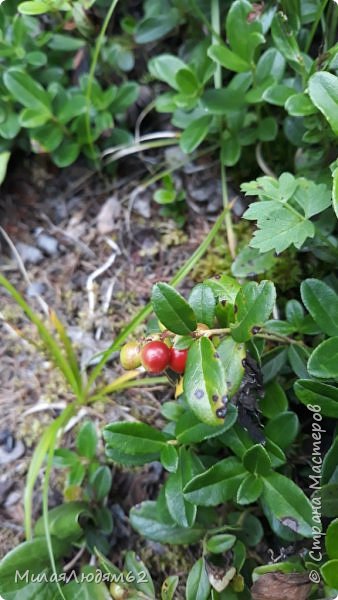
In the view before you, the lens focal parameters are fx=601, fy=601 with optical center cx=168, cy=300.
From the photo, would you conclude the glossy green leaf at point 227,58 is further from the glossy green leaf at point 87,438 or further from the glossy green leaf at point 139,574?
the glossy green leaf at point 139,574

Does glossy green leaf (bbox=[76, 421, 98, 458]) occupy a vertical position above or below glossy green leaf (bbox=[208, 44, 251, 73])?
below

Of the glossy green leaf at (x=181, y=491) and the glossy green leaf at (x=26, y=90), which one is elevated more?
the glossy green leaf at (x=26, y=90)

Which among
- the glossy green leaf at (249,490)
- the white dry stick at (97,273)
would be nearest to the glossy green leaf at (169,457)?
the glossy green leaf at (249,490)

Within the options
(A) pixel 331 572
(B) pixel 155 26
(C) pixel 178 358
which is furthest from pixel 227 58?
(A) pixel 331 572

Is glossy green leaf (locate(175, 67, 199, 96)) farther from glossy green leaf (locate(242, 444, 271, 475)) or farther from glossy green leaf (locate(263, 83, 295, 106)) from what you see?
glossy green leaf (locate(242, 444, 271, 475))

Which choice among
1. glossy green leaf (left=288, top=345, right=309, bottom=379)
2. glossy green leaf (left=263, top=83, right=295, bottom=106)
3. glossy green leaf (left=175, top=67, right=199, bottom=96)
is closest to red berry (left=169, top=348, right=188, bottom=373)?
glossy green leaf (left=288, top=345, right=309, bottom=379)

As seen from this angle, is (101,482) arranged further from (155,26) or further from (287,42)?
(155,26)

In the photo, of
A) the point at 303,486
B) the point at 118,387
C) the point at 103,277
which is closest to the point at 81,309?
the point at 103,277
